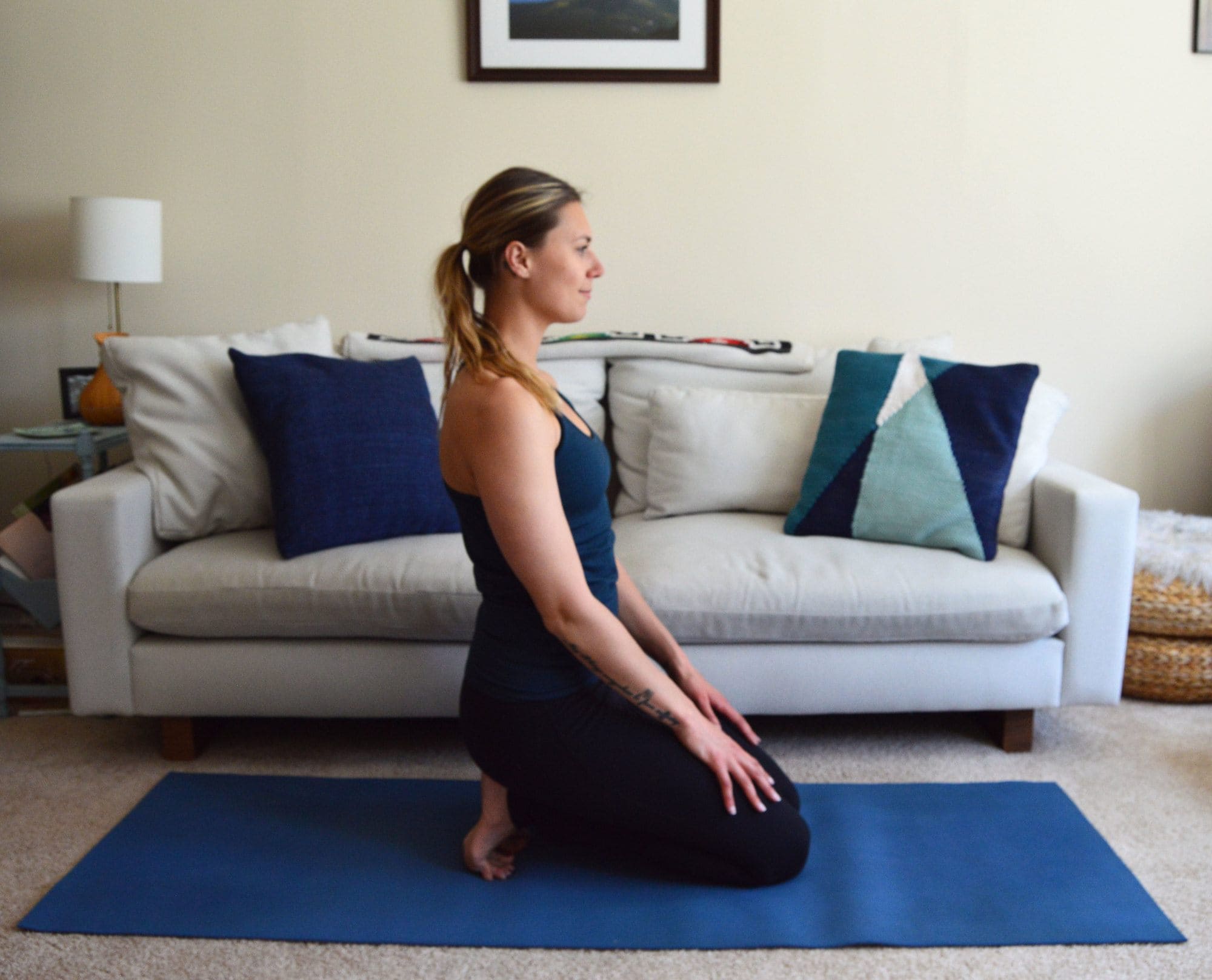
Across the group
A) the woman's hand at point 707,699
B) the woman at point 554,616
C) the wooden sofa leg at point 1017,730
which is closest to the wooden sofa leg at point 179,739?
the woman at point 554,616

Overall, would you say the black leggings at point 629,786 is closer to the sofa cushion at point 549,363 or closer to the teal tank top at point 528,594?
the teal tank top at point 528,594

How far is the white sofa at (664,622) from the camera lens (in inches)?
86.3

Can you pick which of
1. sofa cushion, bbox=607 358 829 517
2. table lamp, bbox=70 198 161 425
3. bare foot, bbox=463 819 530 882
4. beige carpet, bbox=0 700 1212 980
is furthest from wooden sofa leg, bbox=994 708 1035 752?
table lamp, bbox=70 198 161 425

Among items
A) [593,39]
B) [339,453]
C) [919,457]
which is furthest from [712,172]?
[339,453]

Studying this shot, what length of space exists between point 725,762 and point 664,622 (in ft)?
1.70

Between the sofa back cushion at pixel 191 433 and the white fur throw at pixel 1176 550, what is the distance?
209 centimetres

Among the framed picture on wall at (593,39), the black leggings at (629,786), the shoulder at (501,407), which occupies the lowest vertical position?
the black leggings at (629,786)

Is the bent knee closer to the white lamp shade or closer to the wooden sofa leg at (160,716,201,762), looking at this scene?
the wooden sofa leg at (160,716,201,762)

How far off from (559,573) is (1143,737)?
5.18 feet

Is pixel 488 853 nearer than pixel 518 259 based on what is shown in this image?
No

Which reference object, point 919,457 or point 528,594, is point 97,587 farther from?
point 919,457

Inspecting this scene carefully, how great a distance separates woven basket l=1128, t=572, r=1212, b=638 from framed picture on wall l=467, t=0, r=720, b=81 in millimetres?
1760

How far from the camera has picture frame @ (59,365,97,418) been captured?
116 inches

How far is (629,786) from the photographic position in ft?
5.52
